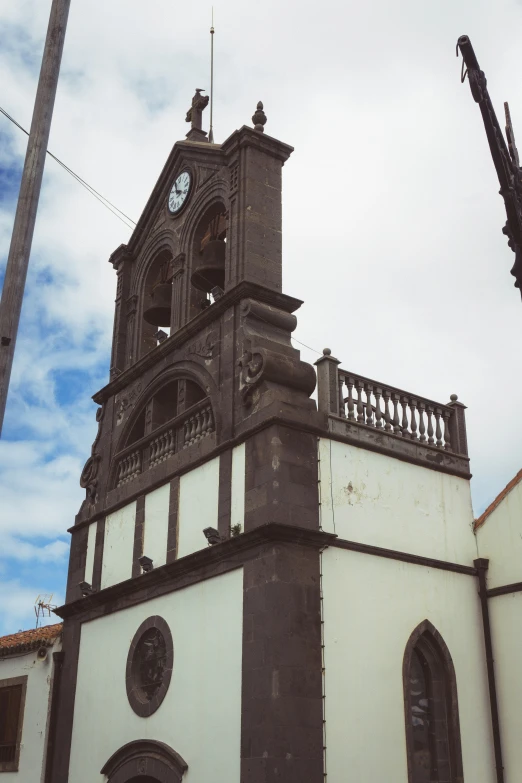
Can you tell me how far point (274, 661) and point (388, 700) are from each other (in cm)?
216

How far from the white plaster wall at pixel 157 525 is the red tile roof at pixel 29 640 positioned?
3.43 meters

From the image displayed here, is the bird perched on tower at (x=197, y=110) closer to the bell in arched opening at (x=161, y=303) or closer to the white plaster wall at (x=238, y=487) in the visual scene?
the bell in arched opening at (x=161, y=303)

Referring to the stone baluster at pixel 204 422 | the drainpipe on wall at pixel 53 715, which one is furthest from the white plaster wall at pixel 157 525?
the drainpipe on wall at pixel 53 715

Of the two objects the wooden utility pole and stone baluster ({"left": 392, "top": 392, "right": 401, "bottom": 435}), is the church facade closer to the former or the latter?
stone baluster ({"left": 392, "top": 392, "right": 401, "bottom": 435})

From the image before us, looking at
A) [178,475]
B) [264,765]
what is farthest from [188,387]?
[264,765]

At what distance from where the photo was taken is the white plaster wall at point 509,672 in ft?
46.4

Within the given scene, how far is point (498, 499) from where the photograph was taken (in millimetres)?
15695

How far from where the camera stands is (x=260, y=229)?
632 inches

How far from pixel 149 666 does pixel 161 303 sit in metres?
7.18

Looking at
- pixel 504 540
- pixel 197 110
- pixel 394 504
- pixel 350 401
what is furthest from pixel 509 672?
pixel 197 110

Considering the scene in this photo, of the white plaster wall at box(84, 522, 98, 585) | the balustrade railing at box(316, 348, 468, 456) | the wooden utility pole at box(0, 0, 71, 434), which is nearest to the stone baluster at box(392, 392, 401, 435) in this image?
the balustrade railing at box(316, 348, 468, 456)

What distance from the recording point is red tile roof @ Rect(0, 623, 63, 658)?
1811 cm

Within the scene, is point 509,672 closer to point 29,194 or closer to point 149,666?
point 149,666

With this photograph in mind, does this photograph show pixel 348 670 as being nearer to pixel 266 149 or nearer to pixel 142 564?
pixel 142 564
